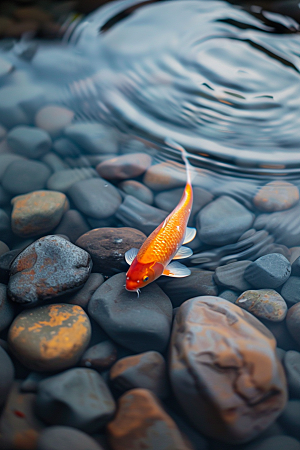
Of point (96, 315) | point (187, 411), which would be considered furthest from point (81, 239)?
point (187, 411)

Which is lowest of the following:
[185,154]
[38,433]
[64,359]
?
[38,433]

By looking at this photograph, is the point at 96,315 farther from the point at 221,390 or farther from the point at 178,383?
the point at 221,390

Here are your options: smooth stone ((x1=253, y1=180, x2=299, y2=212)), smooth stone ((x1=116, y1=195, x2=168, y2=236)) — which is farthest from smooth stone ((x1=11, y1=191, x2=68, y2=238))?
smooth stone ((x1=253, y1=180, x2=299, y2=212))

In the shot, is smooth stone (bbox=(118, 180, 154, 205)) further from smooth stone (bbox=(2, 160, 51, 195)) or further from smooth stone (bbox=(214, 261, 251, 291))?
smooth stone (bbox=(214, 261, 251, 291))

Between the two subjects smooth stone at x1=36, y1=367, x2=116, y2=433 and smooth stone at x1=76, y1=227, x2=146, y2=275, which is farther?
smooth stone at x1=76, y1=227, x2=146, y2=275

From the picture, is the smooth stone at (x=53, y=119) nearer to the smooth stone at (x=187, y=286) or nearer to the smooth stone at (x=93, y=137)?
the smooth stone at (x=93, y=137)

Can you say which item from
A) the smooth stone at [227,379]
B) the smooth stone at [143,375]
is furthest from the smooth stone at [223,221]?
the smooth stone at [143,375]
